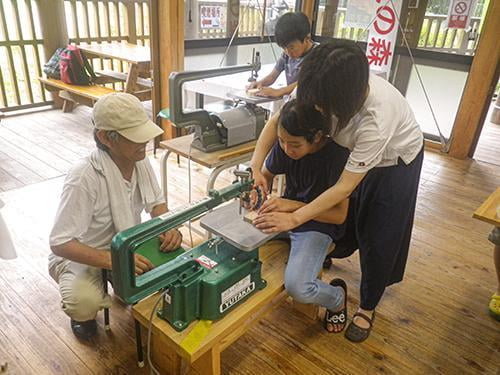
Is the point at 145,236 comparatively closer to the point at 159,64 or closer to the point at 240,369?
the point at 240,369

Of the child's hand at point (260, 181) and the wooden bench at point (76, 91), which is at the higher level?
the child's hand at point (260, 181)

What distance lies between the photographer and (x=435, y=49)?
3.89m

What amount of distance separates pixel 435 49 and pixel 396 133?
117 inches

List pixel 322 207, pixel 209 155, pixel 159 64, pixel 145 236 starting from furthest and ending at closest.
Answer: pixel 159 64 < pixel 209 155 < pixel 322 207 < pixel 145 236

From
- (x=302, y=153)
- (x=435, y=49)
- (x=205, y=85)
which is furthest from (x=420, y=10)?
(x=302, y=153)

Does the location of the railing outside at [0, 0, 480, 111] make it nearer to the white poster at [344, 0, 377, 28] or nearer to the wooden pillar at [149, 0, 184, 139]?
the white poster at [344, 0, 377, 28]

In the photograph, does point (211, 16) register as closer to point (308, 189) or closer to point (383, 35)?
point (383, 35)

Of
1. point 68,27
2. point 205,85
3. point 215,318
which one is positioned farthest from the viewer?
point 68,27

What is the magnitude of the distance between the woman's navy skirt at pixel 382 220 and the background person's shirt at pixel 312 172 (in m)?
0.12

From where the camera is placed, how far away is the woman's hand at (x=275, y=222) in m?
1.37

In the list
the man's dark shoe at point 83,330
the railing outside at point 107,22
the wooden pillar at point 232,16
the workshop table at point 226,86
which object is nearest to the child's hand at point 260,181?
the man's dark shoe at point 83,330

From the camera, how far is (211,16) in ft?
12.0

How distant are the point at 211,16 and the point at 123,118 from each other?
263 centimetres

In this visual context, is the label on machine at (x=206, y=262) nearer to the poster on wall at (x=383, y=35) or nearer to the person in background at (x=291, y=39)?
the person in background at (x=291, y=39)
